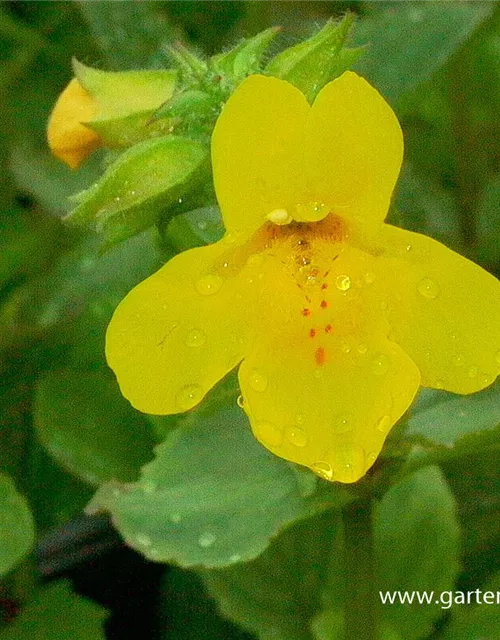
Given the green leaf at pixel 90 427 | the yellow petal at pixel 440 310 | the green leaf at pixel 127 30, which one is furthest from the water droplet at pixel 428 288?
the green leaf at pixel 127 30

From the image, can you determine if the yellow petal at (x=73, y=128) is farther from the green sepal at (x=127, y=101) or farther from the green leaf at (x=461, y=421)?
the green leaf at (x=461, y=421)

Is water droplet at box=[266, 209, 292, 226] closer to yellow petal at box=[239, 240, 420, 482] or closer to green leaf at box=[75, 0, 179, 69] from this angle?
yellow petal at box=[239, 240, 420, 482]

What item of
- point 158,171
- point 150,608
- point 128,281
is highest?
point 158,171

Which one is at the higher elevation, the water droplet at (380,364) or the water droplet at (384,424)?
the water droplet at (380,364)

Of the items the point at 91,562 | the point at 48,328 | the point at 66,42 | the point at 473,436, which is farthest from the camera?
the point at 66,42

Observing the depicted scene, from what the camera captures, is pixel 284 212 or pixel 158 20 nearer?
pixel 284 212

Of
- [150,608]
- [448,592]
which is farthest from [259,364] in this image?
Answer: [150,608]

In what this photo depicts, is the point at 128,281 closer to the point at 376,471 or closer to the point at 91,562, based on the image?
the point at 91,562
